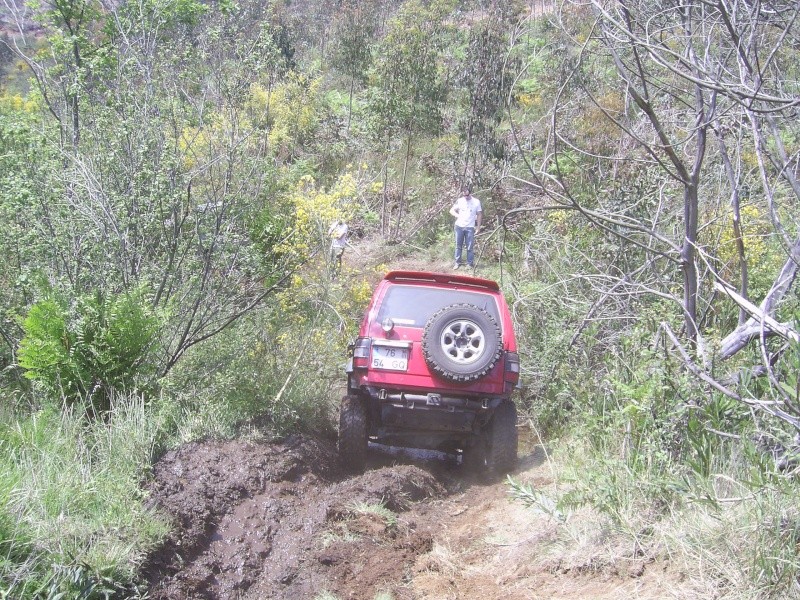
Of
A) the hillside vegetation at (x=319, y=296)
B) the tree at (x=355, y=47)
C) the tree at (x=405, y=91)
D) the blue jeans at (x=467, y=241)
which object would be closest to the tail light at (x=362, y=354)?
the hillside vegetation at (x=319, y=296)

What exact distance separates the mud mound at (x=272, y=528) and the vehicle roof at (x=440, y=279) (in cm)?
206

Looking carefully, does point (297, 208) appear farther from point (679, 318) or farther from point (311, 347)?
point (679, 318)

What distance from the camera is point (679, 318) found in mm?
6215

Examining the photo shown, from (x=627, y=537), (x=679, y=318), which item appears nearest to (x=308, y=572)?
(x=627, y=537)

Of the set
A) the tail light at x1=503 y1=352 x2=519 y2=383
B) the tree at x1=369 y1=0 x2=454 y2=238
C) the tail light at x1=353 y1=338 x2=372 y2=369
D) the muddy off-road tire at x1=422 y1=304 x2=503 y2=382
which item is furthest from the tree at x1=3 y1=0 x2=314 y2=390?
the tree at x1=369 y1=0 x2=454 y2=238

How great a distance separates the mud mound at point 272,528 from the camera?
5176mm

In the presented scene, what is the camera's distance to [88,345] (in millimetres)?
6711

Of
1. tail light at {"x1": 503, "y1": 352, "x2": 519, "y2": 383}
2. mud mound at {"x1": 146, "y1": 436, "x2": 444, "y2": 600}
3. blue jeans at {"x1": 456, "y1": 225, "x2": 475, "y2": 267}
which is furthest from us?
blue jeans at {"x1": 456, "y1": 225, "x2": 475, "y2": 267}

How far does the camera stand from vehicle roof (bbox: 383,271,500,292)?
27.6 feet

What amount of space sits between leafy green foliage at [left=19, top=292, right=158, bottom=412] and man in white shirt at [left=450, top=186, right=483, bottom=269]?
31.8ft

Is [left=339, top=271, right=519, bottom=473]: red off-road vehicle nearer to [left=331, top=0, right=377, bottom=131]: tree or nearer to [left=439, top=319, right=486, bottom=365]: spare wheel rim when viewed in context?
[left=439, top=319, right=486, bottom=365]: spare wheel rim

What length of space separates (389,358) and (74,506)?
3506 millimetres

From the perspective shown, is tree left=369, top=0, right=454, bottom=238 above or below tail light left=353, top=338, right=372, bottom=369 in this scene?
above

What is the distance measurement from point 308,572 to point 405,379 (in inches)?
107
